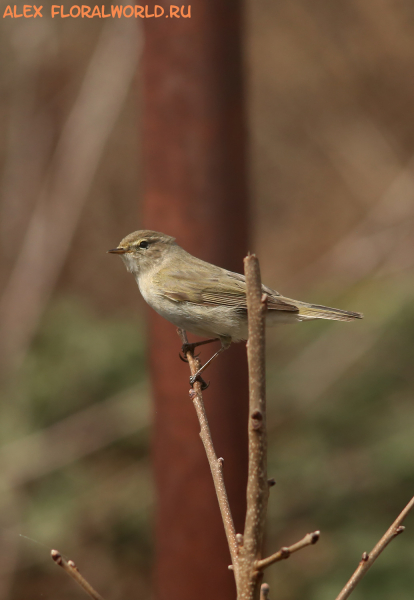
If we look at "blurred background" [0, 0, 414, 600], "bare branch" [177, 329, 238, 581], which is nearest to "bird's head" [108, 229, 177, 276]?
"blurred background" [0, 0, 414, 600]

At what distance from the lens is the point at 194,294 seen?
8.13 feet

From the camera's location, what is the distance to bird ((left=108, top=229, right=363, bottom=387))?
7.82 ft

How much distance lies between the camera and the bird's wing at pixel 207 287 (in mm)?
2447

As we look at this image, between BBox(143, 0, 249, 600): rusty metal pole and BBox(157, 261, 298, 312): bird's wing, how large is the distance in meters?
0.47

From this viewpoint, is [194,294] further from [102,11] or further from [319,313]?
[102,11]

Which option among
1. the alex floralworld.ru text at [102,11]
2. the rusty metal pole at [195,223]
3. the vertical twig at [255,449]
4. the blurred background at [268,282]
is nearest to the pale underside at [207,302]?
the rusty metal pole at [195,223]

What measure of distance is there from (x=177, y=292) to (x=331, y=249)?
6.88 m

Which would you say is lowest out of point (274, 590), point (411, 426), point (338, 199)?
point (274, 590)

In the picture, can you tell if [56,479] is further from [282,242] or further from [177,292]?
[282,242]

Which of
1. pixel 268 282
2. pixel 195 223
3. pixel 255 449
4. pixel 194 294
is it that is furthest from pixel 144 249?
pixel 268 282

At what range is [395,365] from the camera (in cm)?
521

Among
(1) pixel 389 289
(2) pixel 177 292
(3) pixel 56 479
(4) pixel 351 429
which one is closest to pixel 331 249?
(1) pixel 389 289

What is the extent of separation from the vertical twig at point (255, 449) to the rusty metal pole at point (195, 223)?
200 centimetres

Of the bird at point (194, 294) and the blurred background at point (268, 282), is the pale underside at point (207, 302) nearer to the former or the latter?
the bird at point (194, 294)
